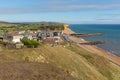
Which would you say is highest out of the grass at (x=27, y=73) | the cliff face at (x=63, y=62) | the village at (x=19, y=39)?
the grass at (x=27, y=73)

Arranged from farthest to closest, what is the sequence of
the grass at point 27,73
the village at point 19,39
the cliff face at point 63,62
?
the village at point 19,39
the cliff face at point 63,62
the grass at point 27,73

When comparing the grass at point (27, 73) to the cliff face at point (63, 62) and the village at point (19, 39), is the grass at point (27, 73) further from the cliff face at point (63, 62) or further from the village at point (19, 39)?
the village at point (19, 39)

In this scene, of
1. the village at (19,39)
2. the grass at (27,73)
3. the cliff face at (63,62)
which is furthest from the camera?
the village at (19,39)

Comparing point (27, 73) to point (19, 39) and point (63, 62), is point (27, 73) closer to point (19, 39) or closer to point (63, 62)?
point (63, 62)

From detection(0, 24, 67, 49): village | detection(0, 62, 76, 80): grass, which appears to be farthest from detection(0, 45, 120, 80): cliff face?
detection(0, 62, 76, 80): grass

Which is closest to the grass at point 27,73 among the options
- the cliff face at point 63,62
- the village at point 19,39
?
the cliff face at point 63,62

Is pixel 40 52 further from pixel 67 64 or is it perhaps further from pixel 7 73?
pixel 7 73

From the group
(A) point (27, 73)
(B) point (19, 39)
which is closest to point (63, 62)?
(A) point (27, 73)

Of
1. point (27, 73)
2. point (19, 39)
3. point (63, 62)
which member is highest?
point (27, 73)

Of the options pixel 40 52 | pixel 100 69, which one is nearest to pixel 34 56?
pixel 40 52

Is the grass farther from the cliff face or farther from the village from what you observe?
the village

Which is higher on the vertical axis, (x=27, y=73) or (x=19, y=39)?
(x=27, y=73)

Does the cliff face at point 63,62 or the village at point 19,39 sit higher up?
the cliff face at point 63,62
